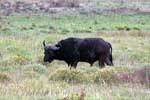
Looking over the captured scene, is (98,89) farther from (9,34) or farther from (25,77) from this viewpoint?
(9,34)

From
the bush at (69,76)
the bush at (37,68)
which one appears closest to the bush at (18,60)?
the bush at (37,68)

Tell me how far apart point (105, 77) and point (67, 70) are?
3.22 feet

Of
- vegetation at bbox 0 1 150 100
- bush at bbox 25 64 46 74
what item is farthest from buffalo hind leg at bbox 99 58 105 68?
bush at bbox 25 64 46 74

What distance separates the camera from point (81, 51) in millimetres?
15102

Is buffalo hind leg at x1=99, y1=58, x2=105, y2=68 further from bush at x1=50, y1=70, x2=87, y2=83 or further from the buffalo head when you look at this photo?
bush at x1=50, y1=70, x2=87, y2=83

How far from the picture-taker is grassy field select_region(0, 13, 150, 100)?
32.7 feet

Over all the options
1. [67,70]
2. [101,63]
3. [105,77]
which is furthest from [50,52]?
[105,77]

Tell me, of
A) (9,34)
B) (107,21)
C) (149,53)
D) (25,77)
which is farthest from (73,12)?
(25,77)

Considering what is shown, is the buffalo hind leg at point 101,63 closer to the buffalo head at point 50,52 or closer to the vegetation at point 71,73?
the vegetation at point 71,73

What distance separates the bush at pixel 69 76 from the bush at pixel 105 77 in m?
0.31

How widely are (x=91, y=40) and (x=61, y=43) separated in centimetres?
102

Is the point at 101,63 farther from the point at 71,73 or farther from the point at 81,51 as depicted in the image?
the point at 71,73

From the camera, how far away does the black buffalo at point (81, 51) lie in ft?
48.9

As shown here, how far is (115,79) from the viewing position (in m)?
12.4
